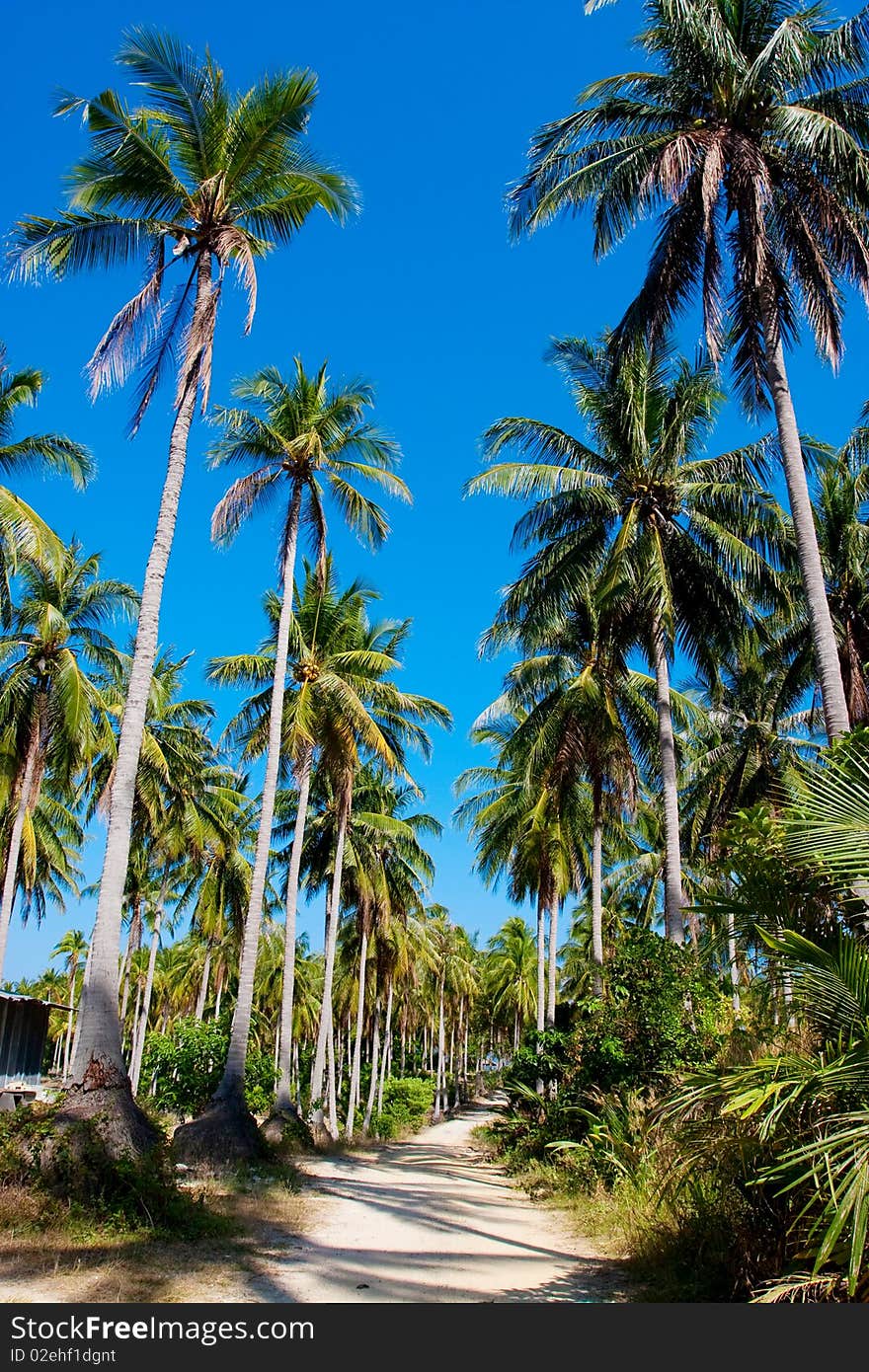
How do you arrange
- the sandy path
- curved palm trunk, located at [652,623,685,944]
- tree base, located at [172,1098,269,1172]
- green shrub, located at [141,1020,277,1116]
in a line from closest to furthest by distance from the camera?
the sandy path → tree base, located at [172,1098,269,1172] → curved palm trunk, located at [652,623,685,944] → green shrub, located at [141,1020,277,1116]

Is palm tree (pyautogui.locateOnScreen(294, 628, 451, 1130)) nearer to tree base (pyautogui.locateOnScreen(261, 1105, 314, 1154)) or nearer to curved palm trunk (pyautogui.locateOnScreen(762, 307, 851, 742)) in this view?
tree base (pyautogui.locateOnScreen(261, 1105, 314, 1154))

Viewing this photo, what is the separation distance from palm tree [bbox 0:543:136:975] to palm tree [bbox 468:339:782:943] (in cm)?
982

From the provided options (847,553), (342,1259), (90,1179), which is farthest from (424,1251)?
(847,553)

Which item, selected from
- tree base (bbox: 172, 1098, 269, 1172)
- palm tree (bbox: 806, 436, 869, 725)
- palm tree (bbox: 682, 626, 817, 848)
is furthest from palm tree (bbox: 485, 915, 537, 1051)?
tree base (bbox: 172, 1098, 269, 1172)

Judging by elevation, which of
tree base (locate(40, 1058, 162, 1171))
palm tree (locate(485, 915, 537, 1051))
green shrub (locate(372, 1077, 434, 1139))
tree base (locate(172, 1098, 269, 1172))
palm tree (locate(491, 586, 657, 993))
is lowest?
green shrub (locate(372, 1077, 434, 1139))

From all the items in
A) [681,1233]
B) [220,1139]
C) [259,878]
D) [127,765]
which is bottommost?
[220,1139]

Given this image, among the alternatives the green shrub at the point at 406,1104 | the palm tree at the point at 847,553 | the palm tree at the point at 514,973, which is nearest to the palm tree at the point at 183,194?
the palm tree at the point at 847,553

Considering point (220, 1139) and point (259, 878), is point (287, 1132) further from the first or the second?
point (259, 878)

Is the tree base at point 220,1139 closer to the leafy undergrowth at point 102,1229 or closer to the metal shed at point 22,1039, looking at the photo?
the leafy undergrowth at point 102,1229

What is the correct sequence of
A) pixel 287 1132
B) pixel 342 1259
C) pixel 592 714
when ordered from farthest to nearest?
1. pixel 592 714
2. pixel 287 1132
3. pixel 342 1259

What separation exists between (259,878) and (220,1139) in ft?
14.7

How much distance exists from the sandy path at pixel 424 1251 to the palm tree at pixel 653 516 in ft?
21.3

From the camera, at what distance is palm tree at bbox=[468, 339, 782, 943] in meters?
17.1

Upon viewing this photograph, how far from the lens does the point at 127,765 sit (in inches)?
423
